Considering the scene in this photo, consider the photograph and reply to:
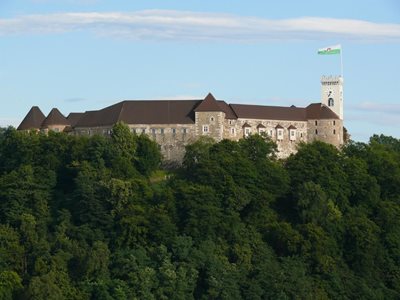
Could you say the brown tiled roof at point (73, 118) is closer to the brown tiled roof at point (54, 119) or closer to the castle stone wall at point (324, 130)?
the brown tiled roof at point (54, 119)

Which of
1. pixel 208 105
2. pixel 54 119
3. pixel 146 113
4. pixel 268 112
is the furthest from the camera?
pixel 54 119

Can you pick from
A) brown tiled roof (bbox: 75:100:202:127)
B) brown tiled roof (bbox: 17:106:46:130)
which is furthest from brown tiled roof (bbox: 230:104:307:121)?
brown tiled roof (bbox: 17:106:46:130)

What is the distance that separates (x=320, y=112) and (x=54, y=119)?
14.6m

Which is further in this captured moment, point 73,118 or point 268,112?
point 73,118

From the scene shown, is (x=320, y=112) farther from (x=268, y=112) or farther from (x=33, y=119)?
(x=33, y=119)

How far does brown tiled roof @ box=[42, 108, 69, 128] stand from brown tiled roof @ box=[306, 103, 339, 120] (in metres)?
13.4

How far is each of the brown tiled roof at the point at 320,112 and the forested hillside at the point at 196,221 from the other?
7.95ft

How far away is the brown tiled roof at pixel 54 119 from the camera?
279 feet

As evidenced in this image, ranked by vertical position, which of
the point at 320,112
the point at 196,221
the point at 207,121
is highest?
the point at 320,112

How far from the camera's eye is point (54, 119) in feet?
279

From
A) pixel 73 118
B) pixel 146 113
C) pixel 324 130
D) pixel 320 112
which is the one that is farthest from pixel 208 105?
pixel 73 118

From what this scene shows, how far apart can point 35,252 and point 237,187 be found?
37.3 feet

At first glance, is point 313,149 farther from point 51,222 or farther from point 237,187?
point 51,222

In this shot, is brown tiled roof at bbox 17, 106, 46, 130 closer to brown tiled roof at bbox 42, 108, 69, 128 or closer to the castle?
the castle
